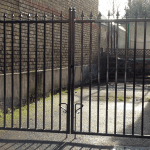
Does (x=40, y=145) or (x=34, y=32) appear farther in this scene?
(x=34, y=32)

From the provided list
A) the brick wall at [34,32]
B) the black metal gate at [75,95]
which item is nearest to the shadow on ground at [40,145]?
the black metal gate at [75,95]

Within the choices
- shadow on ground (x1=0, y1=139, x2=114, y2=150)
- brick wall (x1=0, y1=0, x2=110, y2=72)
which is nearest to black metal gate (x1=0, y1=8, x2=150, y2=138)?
brick wall (x1=0, y1=0, x2=110, y2=72)

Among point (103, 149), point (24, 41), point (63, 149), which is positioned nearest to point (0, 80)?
point (24, 41)

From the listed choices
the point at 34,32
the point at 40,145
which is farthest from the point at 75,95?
the point at 40,145

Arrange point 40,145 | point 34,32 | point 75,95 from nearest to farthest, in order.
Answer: point 40,145 → point 34,32 → point 75,95

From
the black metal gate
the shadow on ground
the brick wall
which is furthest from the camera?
the brick wall

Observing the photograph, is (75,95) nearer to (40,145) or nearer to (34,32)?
(34,32)

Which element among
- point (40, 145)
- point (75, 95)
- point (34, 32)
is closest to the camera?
point (40, 145)

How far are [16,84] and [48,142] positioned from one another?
3.10 m

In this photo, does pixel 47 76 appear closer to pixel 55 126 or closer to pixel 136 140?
pixel 55 126

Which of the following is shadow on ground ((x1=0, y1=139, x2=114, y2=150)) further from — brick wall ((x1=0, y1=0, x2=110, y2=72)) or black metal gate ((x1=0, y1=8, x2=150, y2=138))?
brick wall ((x1=0, y1=0, x2=110, y2=72))

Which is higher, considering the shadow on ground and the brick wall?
the brick wall

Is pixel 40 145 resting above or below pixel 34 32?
below

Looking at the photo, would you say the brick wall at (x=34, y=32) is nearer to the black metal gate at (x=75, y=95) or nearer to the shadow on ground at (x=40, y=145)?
the black metal gate at (x=75, y=95)
